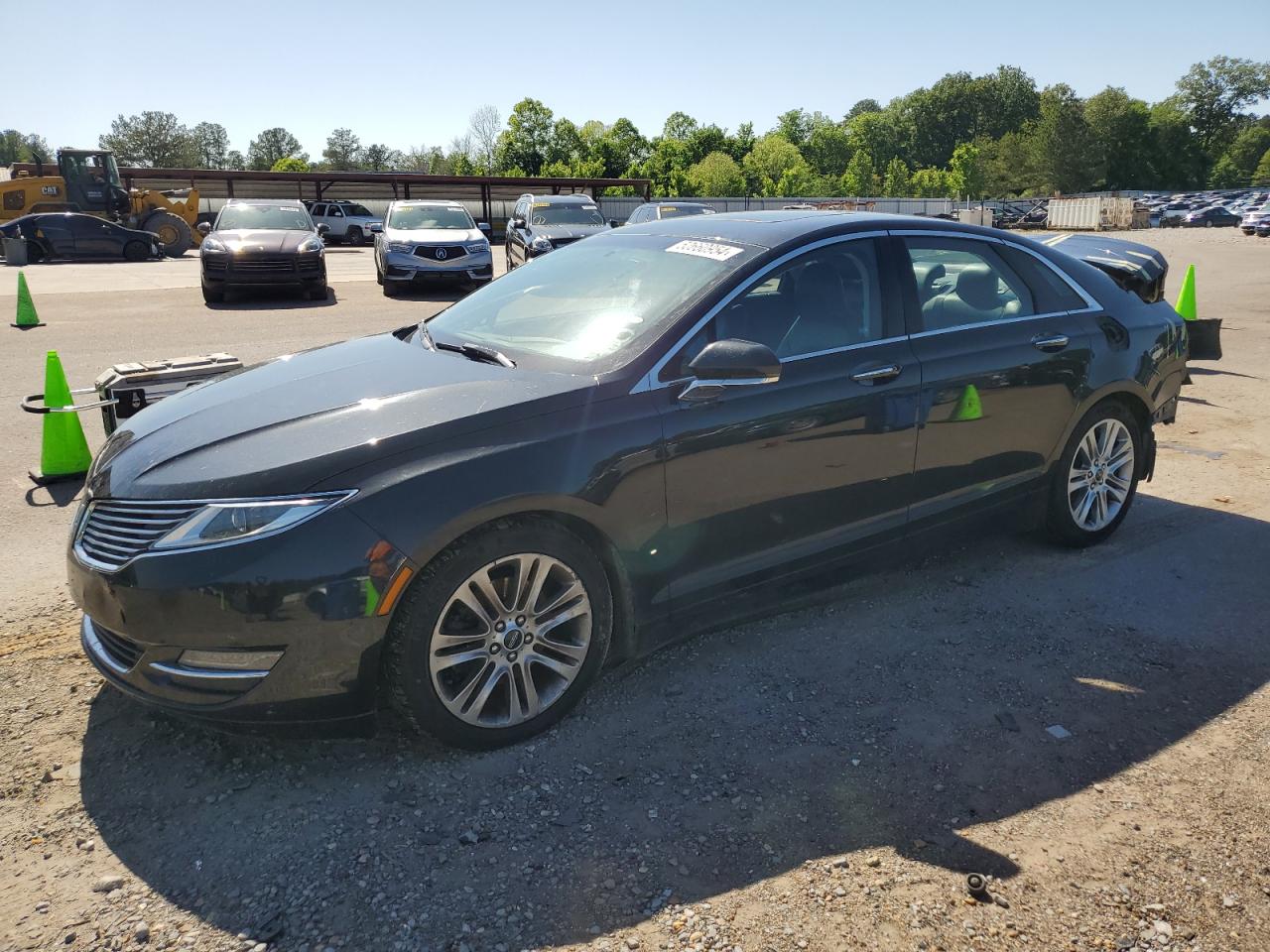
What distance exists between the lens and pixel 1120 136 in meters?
109

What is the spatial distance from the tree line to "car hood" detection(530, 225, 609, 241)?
51964 mm

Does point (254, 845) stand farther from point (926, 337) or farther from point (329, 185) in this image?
point (329, 185)

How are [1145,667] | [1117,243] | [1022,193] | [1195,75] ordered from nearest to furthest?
[1145,667] < [1117,243] < [1022,193] < [1195,75]

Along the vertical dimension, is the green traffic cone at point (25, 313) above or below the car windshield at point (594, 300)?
below

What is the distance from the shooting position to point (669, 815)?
2.91 m

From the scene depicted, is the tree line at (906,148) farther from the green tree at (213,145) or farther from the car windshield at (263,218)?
the car windshield at (263,218)

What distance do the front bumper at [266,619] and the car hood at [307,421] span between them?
8.3 inches

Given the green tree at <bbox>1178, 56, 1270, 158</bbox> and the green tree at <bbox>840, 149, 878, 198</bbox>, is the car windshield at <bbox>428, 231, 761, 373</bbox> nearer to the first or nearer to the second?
the green tree at <bbox>840, 149, 878, 198</bbox>

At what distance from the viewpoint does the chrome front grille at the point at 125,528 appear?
9.64 feet

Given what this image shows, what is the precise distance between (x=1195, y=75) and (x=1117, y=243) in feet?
462

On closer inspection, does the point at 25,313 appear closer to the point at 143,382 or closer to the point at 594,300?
the point at 143,382

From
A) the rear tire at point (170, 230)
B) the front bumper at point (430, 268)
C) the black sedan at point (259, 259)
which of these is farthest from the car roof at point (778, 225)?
the rear tire at point (170, 230)

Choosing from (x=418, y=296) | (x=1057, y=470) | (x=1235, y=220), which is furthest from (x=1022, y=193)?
(x=1057, y=470)

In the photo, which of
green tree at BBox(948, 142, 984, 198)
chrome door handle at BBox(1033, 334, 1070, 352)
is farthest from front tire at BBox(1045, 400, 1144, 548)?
green tree at BBox(948, 142, 984, 198)
